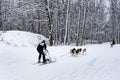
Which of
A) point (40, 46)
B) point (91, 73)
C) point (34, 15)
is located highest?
point (34, 15)

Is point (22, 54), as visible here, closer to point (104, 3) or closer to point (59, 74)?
point (59, 74)

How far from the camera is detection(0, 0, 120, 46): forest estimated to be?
38438 mm

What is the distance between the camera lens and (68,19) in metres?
37.3

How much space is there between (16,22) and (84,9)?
53.1 ft

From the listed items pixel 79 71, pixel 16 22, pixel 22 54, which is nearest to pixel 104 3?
pixel 16 22

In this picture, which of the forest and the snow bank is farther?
the forest

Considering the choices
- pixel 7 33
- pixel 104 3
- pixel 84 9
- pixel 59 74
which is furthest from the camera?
pixel 104 3

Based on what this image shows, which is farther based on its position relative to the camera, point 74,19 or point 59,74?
point 74,19

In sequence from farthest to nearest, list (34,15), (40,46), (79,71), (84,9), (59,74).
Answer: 1. (34,15)
2. (84,9)
3. (40,46)
4. (79,71)
5. (59,74)

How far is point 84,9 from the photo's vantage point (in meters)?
39.5

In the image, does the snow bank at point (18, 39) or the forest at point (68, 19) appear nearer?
the snow bank at point (18, 39)

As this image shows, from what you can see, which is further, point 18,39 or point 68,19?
point 68,19

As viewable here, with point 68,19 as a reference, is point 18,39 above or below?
below

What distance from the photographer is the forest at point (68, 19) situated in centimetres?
3844
